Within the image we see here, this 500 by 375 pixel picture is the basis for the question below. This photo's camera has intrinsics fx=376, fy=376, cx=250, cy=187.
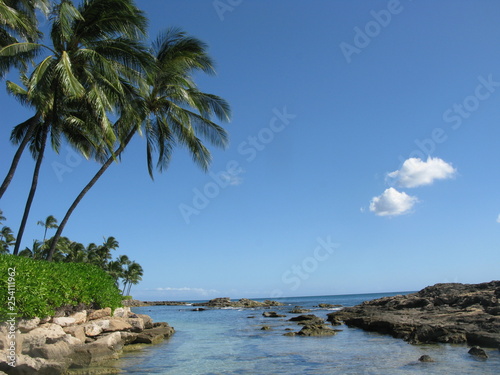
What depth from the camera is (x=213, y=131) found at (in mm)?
17703

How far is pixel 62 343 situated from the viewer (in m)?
9.38

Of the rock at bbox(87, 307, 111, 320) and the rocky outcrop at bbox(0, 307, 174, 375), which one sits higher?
the rock at bbox(87, 307, 111, 320)

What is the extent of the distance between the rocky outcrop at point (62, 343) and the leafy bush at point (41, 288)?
0.38 meters

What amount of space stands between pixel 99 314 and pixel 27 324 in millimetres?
4936

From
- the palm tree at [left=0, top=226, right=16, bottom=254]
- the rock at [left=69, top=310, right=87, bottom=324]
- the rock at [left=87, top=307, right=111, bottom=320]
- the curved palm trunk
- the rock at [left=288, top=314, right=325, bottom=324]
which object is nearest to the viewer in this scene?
the rock at [left=69, top=310, right=87, bottom=324]

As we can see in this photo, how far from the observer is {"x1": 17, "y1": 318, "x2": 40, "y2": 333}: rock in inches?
380

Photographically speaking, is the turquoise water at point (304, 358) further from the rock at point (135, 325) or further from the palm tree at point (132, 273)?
the palm tree at point (132, 273)

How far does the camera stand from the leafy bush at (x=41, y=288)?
365 inches

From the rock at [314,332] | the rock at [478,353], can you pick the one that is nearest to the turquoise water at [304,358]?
the rock at [478,353]

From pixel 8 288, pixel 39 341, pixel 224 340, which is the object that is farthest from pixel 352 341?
pixel 8 288

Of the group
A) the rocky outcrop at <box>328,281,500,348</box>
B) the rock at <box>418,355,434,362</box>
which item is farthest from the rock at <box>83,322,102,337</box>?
the rocky outcrop at <box>328,281,500,348</box>

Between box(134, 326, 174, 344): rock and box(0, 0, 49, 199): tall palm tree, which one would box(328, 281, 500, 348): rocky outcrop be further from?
box(0, 0, 49, 199): tall palm tree

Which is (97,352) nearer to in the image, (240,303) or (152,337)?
(152,337)

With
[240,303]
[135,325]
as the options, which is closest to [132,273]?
[240,303]
